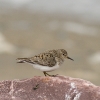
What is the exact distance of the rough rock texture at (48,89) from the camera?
879 centimetres

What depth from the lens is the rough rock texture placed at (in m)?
8.79

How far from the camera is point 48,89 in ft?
29.6

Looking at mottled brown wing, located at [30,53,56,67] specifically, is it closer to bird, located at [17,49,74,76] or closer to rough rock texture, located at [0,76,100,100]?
bird, located at [17,49,74,76]

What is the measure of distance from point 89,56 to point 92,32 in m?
3.63

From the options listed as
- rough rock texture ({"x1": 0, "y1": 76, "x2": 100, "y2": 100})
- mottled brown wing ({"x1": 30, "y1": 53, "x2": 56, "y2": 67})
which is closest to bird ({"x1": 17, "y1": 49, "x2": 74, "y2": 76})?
mottled brown wing ({"x1": 30, "y1": 53, "x2": 56, "y2": 67})

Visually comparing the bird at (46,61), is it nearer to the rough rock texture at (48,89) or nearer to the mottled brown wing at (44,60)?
the mottled brown wing at (44,60)

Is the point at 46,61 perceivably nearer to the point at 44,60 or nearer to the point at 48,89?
the point at 44,60

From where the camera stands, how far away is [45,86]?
911cm

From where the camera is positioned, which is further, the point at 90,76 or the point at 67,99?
the point at 90,76

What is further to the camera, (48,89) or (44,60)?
(44,60)

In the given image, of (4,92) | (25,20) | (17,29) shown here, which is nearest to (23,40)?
(17,29)

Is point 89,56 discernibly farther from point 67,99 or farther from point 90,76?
point 67,99

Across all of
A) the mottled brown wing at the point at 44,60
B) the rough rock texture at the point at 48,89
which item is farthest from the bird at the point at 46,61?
the rough rock texture at the point at 48,89

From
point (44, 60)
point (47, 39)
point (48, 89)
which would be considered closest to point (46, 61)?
point (44, 60)
